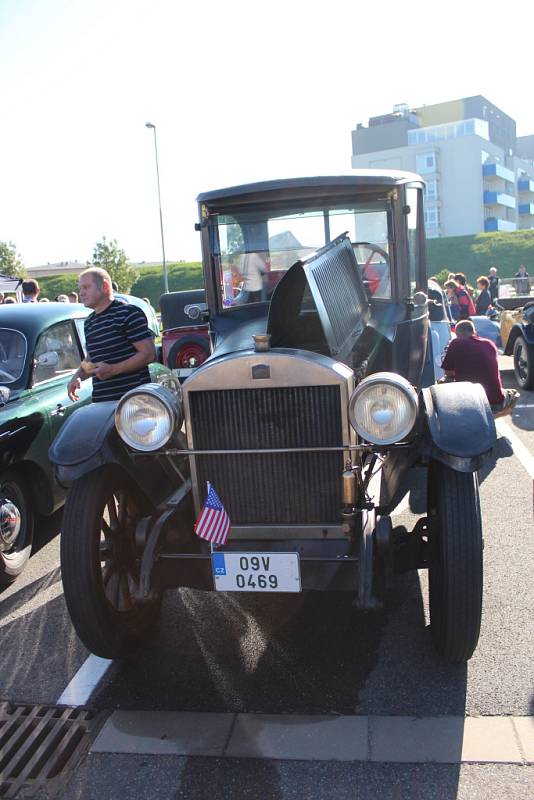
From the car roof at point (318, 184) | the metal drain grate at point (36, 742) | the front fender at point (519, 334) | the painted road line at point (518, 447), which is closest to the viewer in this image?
the metal drain grate at point (36, 742)

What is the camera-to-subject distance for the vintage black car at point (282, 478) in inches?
122

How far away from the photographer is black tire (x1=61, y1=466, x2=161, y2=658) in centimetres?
325

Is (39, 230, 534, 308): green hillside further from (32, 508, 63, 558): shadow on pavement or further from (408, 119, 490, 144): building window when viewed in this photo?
(32, 508, 63, 558): shadow on pavement

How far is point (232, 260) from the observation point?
16.0ft

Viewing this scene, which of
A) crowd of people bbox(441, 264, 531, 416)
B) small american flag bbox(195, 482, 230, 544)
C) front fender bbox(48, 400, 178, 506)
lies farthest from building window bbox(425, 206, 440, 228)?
small american flag bbox(195, 482, 230, 544)

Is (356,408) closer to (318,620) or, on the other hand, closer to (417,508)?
(318,620)

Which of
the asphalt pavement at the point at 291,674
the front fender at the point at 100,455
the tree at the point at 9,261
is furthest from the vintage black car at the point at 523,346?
the tree at the point at 9,261

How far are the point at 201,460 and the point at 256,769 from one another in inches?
53.9

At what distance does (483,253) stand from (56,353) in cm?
4968

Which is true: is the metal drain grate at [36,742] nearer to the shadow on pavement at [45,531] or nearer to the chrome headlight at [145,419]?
the chrome headlight at [145,419]

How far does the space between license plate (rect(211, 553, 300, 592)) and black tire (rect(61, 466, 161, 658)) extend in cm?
49

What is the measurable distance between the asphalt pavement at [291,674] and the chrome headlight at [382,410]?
1.14 m

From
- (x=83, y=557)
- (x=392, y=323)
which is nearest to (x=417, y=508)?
(x=392, y=323)

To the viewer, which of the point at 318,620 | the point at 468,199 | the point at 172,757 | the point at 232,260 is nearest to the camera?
the point at 172,757
